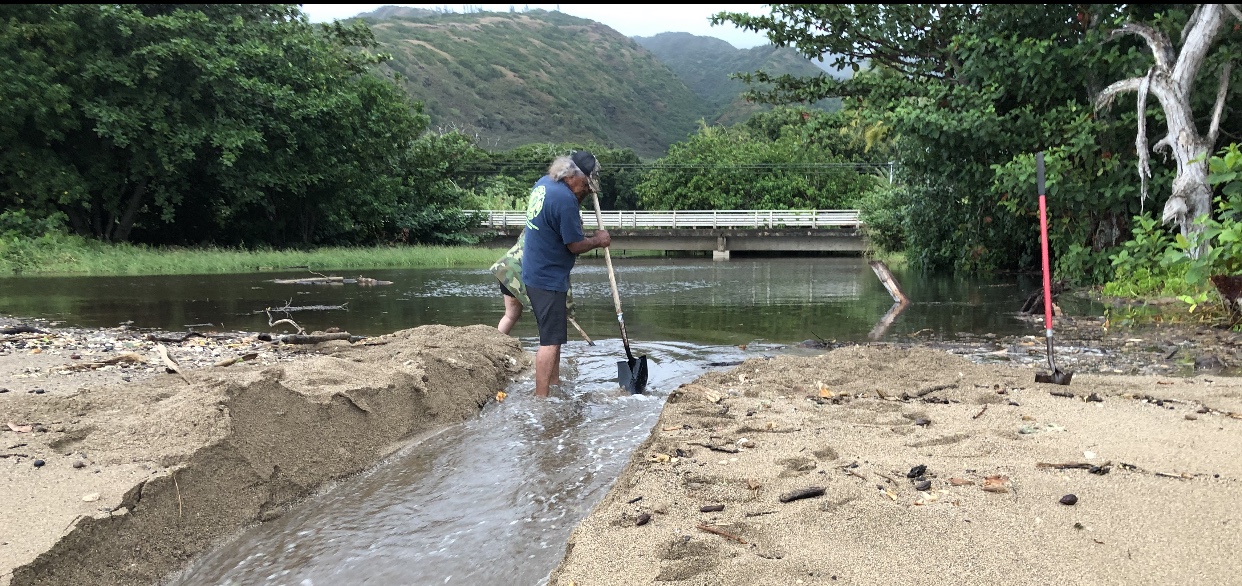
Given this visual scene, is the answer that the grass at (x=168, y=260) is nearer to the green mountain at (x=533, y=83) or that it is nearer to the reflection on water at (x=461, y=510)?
the reflection on water at (x=461, y=510)

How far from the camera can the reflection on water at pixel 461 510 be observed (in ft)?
9.62

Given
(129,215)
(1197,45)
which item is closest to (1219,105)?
(1197,45)

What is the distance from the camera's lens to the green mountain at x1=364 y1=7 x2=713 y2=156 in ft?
401

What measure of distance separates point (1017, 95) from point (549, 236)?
34.5ft

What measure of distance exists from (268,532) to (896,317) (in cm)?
886

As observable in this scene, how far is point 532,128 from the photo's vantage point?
12375cm

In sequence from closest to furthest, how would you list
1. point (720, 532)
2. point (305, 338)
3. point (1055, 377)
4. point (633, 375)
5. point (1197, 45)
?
point (720, 532), point (1055, 377), point (633, 375), point (305, 338), point (1197, 45)

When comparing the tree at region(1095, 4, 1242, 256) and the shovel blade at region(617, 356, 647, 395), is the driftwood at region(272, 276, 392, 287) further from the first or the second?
the tree at region(1095, 4, 1242, 256)

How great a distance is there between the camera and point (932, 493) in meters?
3.02

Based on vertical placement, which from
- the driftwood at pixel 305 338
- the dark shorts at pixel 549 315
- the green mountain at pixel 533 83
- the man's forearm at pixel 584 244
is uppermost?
the green mountain at pixel 533 83

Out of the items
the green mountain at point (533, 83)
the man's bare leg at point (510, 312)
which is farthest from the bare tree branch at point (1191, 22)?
the green mountain at point (533, 83)

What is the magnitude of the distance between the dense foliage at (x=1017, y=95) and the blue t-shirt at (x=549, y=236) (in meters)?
8.01

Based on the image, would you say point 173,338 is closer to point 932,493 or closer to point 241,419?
point 241,419

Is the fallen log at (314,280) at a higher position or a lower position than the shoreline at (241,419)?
lower
